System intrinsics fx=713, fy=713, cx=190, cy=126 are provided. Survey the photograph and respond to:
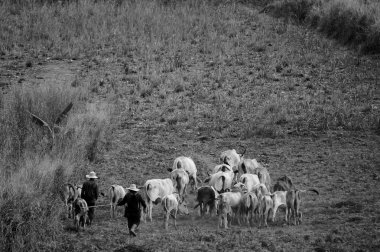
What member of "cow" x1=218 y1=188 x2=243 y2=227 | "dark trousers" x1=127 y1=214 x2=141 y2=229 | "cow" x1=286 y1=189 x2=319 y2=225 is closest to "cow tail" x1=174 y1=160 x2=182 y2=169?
"cow" x1=218 y1=188 x2=243 y2=227

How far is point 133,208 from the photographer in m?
13.1

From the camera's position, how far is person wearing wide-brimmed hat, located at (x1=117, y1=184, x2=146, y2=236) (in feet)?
43.0

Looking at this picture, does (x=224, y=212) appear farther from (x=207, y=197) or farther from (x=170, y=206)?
(x=170, y=206)

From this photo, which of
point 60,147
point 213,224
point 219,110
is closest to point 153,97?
point 219,110

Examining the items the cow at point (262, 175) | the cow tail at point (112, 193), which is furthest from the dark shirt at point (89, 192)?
the cow at point (262, 175)

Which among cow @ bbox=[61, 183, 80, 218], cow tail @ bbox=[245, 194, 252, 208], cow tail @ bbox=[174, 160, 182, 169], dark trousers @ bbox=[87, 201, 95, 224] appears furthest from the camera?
cow tail @ bbox=[174, 160, 182, 169]

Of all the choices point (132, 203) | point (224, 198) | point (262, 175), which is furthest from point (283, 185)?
point (132, 203)

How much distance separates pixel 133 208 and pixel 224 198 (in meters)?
1.86

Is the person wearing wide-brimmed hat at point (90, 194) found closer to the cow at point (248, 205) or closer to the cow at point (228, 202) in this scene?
the cow at point (228, 202)

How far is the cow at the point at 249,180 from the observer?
15.3m

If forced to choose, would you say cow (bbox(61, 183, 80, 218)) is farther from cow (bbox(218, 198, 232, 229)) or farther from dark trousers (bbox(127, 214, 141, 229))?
cow (bbox(218, 198, 232, 229))

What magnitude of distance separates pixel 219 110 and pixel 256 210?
8652 millimetres

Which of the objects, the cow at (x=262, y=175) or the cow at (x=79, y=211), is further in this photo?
the cow at (x=262, y=175)

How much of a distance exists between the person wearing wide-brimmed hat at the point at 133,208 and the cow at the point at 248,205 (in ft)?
6.59
